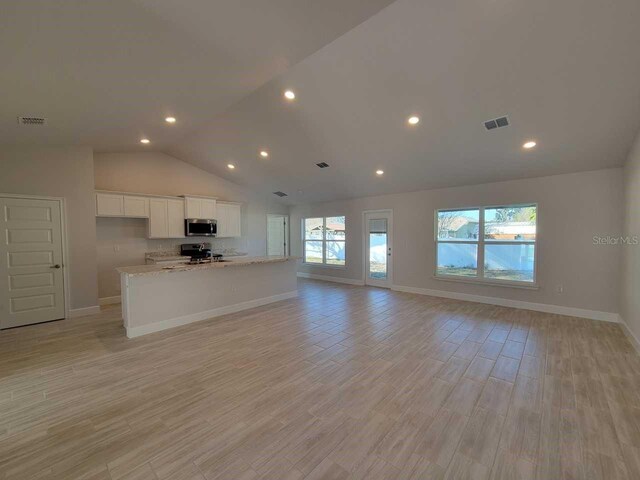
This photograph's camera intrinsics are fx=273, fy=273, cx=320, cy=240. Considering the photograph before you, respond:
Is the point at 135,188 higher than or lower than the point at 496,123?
lower

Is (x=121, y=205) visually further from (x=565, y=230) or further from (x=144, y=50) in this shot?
(x=565, y=230)

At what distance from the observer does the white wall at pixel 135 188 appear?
5.78 meters

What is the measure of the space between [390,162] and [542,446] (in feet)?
14.9

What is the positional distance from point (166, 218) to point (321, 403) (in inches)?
223

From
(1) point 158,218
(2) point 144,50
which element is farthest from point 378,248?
(2) point 144,50

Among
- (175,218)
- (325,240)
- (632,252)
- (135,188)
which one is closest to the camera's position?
(632,252)

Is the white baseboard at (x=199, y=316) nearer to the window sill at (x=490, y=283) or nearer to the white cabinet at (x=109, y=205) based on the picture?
the white cabinet at (x=109, y=205)

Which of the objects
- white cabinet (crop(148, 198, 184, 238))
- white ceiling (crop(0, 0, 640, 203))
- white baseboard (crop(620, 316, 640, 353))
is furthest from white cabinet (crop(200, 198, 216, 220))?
white baseboard (crop(620, 316, 640, 353))

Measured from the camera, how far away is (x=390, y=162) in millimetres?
5320

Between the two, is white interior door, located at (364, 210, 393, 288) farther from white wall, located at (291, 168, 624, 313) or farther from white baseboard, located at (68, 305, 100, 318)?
white baseboard, located at (68, 305, 100, 318)

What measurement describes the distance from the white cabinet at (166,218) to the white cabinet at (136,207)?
96mm

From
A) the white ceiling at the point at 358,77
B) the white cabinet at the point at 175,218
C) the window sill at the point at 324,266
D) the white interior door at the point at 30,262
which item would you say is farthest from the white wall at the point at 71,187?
the window sill at the point at 324,266

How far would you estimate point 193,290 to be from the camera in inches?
178

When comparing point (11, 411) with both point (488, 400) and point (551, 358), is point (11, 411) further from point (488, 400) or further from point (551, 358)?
point (551, 358)
